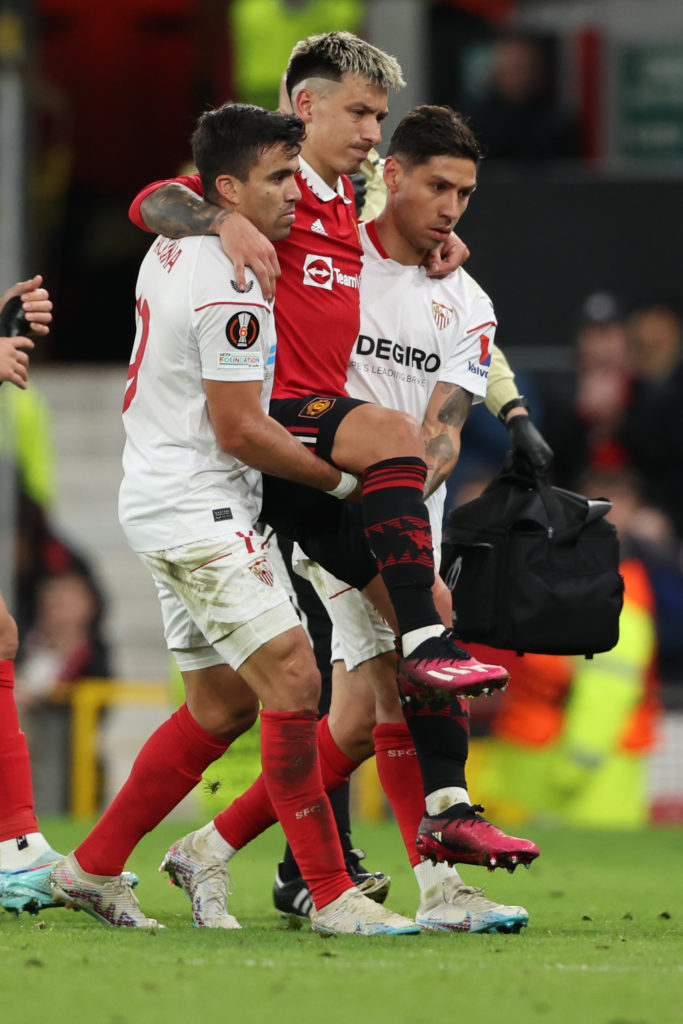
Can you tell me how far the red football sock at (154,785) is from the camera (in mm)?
4754

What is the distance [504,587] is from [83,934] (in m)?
1.38

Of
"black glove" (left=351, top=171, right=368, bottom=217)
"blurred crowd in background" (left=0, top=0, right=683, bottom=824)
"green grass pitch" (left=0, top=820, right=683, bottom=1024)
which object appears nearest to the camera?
"green grass pitch" (left=0, top=820, right=683, bottom=1024)

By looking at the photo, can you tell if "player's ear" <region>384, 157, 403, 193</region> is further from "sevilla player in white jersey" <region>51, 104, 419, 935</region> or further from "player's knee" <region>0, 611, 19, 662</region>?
"player's knee" <region>0, 611, 19, 662</region>

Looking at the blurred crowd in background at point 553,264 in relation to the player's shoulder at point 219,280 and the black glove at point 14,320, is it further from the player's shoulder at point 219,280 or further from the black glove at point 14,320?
the player's shoulder at point 219,280

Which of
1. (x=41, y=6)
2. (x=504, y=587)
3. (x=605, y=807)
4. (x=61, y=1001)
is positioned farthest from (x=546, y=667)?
(x=41, y=6)

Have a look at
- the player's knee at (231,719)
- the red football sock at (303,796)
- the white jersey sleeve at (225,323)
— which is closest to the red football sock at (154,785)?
the player's knee at (231,719)

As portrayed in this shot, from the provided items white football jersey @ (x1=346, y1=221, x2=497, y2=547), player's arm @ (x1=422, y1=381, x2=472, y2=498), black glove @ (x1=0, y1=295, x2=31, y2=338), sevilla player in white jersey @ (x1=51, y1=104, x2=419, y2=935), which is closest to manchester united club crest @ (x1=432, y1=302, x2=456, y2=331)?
white football jersey @ (x1=346, y1=221, x2=497, y2=547)

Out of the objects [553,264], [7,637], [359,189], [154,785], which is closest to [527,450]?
[359,189]

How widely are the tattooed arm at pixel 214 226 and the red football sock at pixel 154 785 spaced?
1.16 meters

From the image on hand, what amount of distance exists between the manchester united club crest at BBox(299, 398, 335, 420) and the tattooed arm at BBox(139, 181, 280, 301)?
0.28 metres

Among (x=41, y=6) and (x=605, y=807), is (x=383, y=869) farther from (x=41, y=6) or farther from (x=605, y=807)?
(x=41, y=6)

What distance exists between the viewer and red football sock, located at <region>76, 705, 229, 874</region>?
475 centimetres

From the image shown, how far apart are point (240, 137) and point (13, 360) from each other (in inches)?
Answer: 36.3

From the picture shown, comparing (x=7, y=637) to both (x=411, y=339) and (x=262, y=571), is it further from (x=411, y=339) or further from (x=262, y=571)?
(x=411, y=339)
